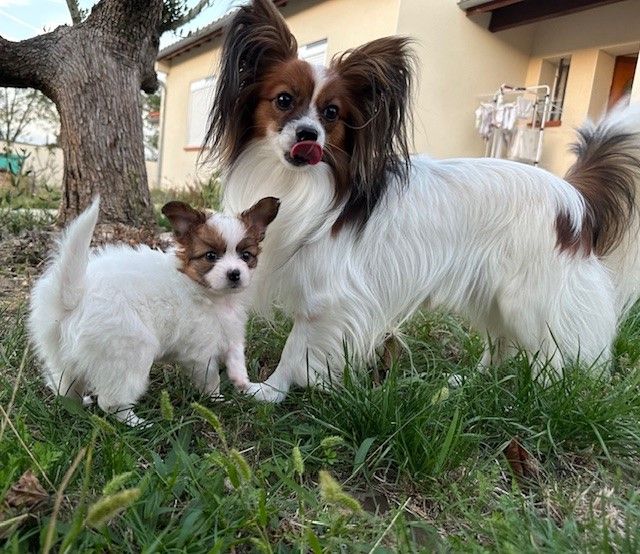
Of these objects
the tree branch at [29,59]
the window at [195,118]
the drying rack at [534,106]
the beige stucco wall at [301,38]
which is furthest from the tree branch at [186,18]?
the window at [195,118]

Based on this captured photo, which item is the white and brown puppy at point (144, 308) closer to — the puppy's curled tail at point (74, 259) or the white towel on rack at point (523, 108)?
the puppy's curled tail at point (74, 259)

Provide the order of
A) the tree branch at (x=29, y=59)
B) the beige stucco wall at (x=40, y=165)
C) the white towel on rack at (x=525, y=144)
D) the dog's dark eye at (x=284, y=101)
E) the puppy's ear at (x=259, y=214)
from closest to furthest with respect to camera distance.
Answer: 1. the puppy's ear at (x=259, y=214)
2. the dog's dark eye at (x=284, y=101)
3. the tree branch at (x=29, y=59)
4. the beige stucco wall at (x=40, y=165)
5. the white towel on rack at (x=525, y=144)

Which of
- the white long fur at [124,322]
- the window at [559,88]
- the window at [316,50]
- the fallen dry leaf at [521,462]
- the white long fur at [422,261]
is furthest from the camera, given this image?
the window at [316,50]

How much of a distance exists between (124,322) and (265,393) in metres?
0.77

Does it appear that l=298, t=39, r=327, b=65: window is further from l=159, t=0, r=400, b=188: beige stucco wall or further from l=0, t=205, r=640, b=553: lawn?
l=0, t=205, r=640, b=553: lawn

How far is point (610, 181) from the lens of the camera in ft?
9.39

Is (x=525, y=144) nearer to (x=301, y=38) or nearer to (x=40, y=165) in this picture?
(x=301, y=38)

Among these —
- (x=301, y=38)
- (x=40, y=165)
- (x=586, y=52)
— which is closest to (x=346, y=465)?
(x=586, y=52)

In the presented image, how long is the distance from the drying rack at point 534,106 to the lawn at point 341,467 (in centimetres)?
758

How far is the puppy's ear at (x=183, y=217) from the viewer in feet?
7.29

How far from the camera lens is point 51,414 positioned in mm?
2104

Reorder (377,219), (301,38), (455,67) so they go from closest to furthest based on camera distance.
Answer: (377,219)
(455,67)
(301,38)

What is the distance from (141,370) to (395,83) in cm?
160

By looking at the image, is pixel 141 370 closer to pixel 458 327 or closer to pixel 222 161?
pixel 222 161
